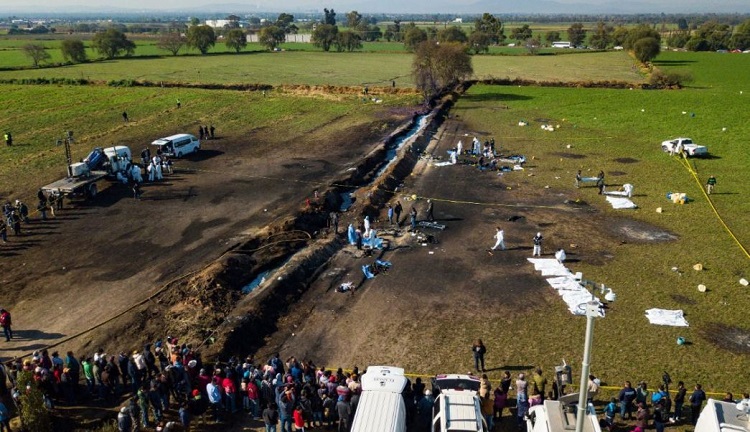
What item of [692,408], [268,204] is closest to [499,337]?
[692,408]

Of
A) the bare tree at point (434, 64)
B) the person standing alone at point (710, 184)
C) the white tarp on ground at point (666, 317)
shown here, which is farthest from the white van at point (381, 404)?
the bare tree at point (434, 64)

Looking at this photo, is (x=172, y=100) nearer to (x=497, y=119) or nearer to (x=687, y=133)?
(x=497, y=119)

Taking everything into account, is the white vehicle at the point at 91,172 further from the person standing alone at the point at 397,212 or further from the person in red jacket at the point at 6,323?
the person standing alone at the point at 397,212

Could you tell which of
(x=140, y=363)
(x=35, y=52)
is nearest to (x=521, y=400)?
(x=140, y=363)

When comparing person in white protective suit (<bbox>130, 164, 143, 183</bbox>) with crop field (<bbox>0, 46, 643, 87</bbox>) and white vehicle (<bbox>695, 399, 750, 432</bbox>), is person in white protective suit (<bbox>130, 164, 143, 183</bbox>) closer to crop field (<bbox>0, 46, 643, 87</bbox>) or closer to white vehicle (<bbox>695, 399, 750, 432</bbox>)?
white vehicle (<bbox>695, 399, 750, 432</bbox>)

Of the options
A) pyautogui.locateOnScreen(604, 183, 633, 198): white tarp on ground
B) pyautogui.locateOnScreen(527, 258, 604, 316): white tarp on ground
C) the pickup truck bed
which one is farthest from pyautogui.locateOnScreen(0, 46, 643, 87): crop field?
pyautogui.locateOnScreen(527, 258, 604, 316): white tarp on ground

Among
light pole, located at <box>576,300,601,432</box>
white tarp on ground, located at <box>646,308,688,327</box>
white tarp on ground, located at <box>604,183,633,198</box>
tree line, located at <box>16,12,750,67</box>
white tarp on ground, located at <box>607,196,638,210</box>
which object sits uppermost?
tree line, located at <box>16,12,750,67</box>

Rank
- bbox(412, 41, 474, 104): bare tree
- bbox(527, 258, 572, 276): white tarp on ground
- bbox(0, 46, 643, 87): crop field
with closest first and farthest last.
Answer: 1. bbox(527, 258, 572, 276): white tarp on ground
2. bbox(412, 41, 474, 104): bare tree
3. bbox(0, 46, 643, 87): crop field
